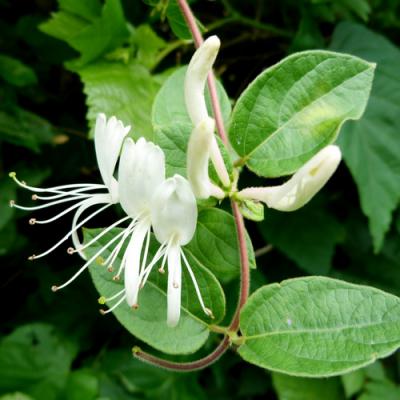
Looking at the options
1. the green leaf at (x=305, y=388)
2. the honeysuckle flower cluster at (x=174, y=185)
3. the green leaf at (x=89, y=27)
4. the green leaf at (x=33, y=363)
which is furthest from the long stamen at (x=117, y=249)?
the green leaf at (x=305, y=388)

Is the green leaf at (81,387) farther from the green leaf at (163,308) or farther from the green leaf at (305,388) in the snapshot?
the green leaf at (163,308)

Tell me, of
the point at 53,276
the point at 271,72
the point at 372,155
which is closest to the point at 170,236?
the point at 271,72

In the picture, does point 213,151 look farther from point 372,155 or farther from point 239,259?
point 372,155

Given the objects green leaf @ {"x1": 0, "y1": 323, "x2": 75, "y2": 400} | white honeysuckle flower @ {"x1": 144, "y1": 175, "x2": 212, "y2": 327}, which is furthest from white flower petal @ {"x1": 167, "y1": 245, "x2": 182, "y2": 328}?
green leaf @ {"x1": 0, "y1": 323, "x2": 75, "y2": 400}

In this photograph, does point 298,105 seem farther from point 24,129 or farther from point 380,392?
point 380,392

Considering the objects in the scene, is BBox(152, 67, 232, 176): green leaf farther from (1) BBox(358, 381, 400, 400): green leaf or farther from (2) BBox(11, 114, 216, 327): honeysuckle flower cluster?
(1) BBox(358, 381, 400, 400): green leaf
